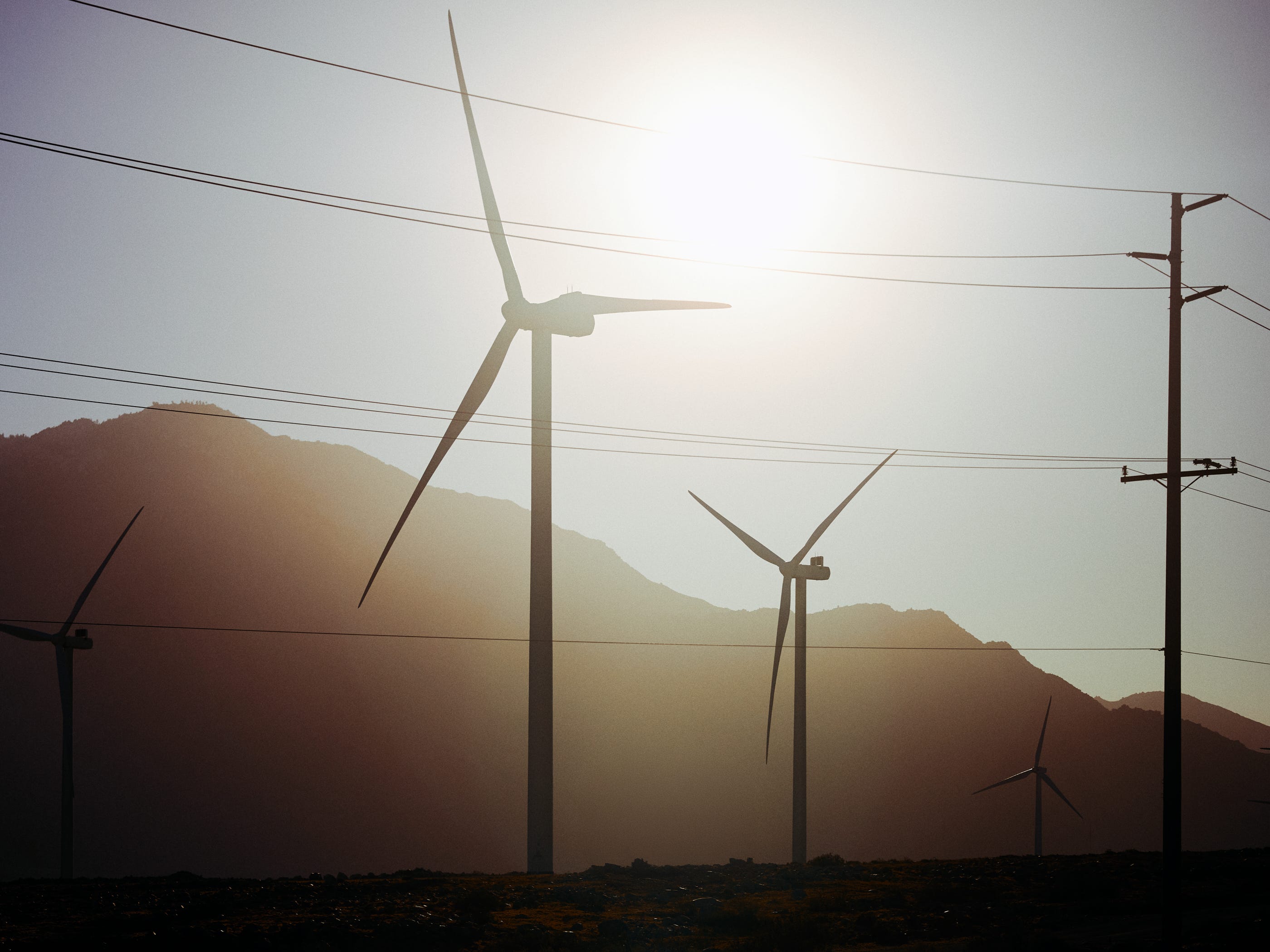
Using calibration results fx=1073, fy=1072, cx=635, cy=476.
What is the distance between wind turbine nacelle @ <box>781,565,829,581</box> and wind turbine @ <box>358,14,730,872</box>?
1619 centimetres

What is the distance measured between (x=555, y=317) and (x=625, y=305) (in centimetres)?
422

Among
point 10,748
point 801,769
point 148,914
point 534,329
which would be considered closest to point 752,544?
point 801,769

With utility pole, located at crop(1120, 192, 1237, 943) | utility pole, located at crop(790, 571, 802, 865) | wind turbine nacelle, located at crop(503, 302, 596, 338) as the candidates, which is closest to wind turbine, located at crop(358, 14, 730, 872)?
wind turbine nacelle, located at crop(503, 302, 596, 338)

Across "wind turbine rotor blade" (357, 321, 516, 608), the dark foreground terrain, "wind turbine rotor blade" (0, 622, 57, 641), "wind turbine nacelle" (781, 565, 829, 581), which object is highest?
"wind turbine rotor blade" (357, 321, 516, 608)

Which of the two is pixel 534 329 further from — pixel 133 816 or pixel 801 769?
pixel 133 816

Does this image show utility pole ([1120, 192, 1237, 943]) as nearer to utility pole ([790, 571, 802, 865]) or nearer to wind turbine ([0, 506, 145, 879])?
utility pole ([790, 571, 802, 865])

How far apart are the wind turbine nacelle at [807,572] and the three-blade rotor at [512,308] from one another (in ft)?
53.0

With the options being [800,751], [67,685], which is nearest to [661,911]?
[800,751]

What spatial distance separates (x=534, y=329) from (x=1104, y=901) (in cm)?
3280

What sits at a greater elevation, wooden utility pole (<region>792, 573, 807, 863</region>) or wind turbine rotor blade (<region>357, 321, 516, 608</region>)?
wind turbine rotor blade (<region>357, 321, 516, 608</region>)

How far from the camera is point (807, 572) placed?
59406 mm

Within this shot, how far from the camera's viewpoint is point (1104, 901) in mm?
Answer: 33125

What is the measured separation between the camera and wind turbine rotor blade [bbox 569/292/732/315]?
51.9m

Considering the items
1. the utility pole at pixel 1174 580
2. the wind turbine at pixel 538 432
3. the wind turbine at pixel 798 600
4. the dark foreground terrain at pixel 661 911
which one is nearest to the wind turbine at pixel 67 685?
the dark foreground terrain at pixel 661 911
